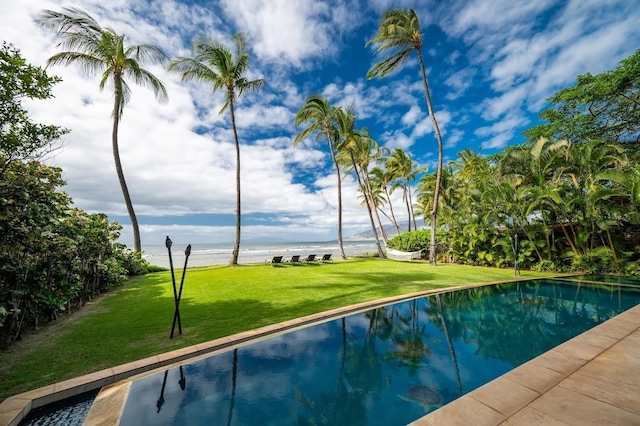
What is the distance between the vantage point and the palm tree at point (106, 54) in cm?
1268

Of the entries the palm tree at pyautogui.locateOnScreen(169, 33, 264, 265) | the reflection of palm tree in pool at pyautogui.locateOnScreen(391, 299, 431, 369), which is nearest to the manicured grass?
the reflection of palm tree in pool at pyautogui.locateOnScreen(391, 299, 431, 369)

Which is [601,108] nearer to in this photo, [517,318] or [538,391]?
[517,318]

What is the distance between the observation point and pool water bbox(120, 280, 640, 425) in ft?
9.99

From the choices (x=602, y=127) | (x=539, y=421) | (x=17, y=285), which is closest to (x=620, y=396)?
(x=539, y=421)

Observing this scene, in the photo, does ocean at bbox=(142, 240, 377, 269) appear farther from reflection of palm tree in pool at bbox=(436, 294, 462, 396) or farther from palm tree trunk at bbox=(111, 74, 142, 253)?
reflection of palm tree in pool at bbox=(436, 294, 462, 396)

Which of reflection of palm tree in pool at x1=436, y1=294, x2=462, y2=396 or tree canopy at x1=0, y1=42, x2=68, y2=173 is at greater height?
tree canopy at x1=0, y1=42, x2=68, y2=173

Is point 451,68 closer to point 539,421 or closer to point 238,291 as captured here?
point 238,291

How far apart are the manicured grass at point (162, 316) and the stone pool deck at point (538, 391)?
0.38 meters

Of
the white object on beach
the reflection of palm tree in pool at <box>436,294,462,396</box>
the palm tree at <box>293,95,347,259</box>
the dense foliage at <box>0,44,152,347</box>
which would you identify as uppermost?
the palm tree at <box>293,95,347,259</box>

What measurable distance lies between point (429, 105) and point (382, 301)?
516 inches

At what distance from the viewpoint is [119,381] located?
3.57 meters

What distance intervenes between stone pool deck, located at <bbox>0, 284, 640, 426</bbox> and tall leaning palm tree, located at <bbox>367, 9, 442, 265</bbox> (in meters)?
12.7

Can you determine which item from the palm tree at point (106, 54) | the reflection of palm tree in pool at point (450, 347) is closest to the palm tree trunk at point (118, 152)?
the palm tree at point (106, 54)

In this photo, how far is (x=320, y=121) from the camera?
20688 millimetres
